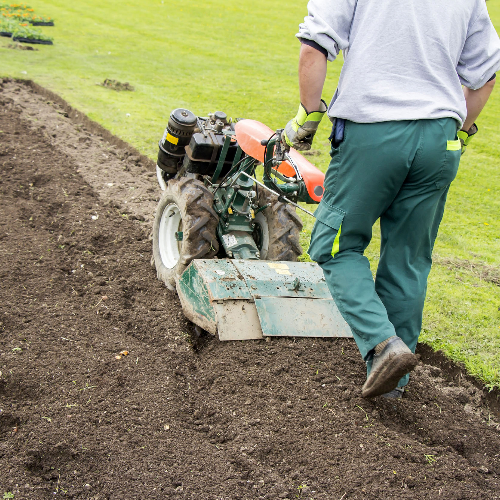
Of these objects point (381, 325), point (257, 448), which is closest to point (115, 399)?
point (257, 448)

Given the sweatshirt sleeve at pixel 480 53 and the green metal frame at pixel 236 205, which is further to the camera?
the green metal frame at pixel 236 205

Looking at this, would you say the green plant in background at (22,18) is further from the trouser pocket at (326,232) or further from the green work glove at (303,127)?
the trouser pocket at (326,232)

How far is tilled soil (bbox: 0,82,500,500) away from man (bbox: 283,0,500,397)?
1.40 feet

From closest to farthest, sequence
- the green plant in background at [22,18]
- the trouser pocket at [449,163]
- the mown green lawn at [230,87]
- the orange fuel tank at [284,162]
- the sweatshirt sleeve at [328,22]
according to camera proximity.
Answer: the sweatshirt sleeve at [328,22], the trouser pocket at [449,163], the orange fuel tank at [284,162], the mown green lawn at [230,87], the green plant in background at [22,18]

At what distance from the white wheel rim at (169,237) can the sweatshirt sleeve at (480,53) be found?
99.3 inches

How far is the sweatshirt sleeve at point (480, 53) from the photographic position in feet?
8.95

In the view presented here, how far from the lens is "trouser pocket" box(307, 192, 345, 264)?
276cm

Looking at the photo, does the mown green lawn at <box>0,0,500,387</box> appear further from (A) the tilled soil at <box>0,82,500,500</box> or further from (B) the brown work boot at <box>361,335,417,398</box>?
(B) the brown work boot at <box>361,335,417,398</box>

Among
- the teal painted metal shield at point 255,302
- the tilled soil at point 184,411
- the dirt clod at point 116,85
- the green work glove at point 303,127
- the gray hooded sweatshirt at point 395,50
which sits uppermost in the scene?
the gray hooded sweatshirt at point 395,50

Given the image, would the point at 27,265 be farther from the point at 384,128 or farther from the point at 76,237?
the point at 384,128

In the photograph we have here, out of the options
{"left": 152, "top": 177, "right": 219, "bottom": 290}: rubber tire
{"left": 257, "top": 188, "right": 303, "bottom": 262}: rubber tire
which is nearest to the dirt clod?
{"left": 152, "top": 177, "right": 219, "bottom": 290}: rubber tire

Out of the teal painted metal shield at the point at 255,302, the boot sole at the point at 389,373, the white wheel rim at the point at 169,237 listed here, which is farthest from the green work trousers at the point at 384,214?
the white wheel rim at the point at 169,237

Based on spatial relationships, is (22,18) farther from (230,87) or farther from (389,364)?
(389,364)

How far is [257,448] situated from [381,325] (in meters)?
0.87
